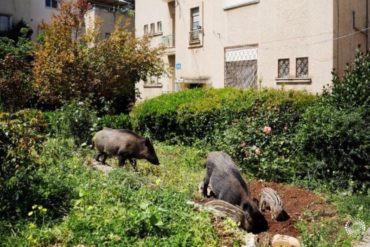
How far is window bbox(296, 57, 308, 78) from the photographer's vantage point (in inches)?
680

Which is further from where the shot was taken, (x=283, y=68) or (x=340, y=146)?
(x=283, y=68)

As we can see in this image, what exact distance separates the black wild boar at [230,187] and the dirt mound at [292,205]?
23 cm

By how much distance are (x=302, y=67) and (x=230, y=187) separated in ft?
33.9

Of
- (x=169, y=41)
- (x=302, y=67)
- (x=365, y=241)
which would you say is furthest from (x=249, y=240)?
(x=169, y=41)

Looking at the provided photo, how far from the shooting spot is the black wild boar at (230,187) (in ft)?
24.4

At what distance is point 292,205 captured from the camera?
8.62m

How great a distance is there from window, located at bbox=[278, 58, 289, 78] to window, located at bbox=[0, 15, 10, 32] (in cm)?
2378

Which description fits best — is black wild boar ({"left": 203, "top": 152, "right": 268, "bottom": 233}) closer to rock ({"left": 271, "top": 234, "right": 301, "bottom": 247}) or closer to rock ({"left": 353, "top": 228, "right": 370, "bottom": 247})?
rock ({"left": 271, "top": 234, "right": 301, "bottom": 247})

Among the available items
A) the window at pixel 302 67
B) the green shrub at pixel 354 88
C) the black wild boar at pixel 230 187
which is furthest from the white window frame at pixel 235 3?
the black wild boar at pixel 230 187

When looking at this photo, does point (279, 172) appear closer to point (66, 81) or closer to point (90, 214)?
point (90, 214)

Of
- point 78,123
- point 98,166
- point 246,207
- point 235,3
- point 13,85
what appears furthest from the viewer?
point 235,3

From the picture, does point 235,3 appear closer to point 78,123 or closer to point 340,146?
point 78,123

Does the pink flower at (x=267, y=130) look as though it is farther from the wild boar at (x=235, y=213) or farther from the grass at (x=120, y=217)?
the wild boar at (x=235, y=213)

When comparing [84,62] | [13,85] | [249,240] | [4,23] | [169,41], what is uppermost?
[4,23]
